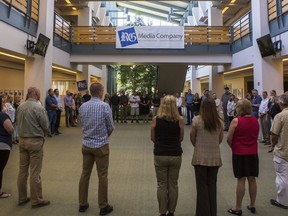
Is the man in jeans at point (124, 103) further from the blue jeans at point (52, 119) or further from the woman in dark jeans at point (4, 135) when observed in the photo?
the woman in dark jeans at point (4, 135)

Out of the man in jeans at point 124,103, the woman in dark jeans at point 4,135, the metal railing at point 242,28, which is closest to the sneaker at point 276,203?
the woman in dark jeans at point 4,135

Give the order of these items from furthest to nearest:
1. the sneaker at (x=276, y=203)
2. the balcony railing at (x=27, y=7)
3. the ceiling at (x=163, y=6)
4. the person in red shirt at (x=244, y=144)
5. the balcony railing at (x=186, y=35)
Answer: the ceiling at (x=163, y=6)
the balcony railing at (x=186, y=35)
the balcony railing at (x=27, y=7)
the sneaker at (x=276, y=203)
the person in red shirt at (x=244, y=144)

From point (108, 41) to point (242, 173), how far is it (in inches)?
491

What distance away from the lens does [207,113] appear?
138 inches

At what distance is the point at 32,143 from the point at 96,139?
97 cm

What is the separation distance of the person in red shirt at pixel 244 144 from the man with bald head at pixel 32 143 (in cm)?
258

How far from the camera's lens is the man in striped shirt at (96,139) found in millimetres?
3830

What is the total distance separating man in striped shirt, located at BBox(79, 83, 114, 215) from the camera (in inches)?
151

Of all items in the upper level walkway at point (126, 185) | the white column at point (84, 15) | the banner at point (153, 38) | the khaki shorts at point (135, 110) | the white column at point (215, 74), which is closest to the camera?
the upper level walkway at point (126, 185)

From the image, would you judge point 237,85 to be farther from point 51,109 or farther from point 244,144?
point 244,144

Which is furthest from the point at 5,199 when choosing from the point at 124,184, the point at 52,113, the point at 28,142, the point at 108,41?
the point at 108,41

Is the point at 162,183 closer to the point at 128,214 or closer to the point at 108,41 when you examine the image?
the point at 128,214

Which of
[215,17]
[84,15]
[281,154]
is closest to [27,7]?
[84,15]

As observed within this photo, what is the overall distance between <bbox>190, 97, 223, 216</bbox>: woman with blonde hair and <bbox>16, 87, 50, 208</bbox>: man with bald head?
83.9 inches
